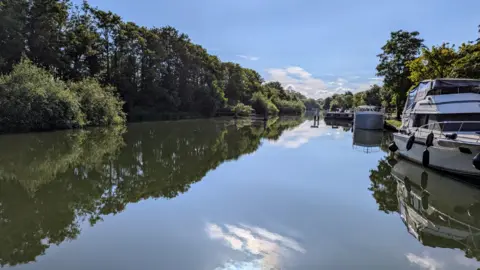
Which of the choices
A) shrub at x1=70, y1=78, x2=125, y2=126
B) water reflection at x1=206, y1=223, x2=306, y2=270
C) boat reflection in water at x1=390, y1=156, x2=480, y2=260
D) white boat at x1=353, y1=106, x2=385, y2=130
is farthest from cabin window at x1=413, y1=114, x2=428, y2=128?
shrub at x1=70, y1=78, x2=125, y2=126

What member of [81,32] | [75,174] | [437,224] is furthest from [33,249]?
[81,32]

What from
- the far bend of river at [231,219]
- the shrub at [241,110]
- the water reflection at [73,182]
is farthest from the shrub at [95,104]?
the shrub at [241,110]

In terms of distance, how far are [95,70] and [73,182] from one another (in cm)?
3537

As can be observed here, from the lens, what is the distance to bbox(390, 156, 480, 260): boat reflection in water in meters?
5.82

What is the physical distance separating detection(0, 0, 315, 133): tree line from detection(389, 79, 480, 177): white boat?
2230 centimetres

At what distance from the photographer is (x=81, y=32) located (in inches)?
1486

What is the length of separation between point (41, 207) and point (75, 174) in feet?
11.1

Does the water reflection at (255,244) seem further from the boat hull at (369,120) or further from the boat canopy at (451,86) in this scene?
the boat hull at (369,120)

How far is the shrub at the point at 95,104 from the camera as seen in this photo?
94.4 feet

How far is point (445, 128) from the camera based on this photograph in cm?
1199

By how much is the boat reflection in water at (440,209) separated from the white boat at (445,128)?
0.65 metres

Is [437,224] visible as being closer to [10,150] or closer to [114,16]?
[10,150]

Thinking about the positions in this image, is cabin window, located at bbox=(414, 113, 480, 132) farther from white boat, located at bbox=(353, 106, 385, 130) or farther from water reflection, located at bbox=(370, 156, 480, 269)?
white boat, located at bbox=(353, 106, 385, 130)

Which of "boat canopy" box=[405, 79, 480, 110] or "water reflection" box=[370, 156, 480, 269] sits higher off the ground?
"boat canopy" box=[405, 79, 480, 110]
